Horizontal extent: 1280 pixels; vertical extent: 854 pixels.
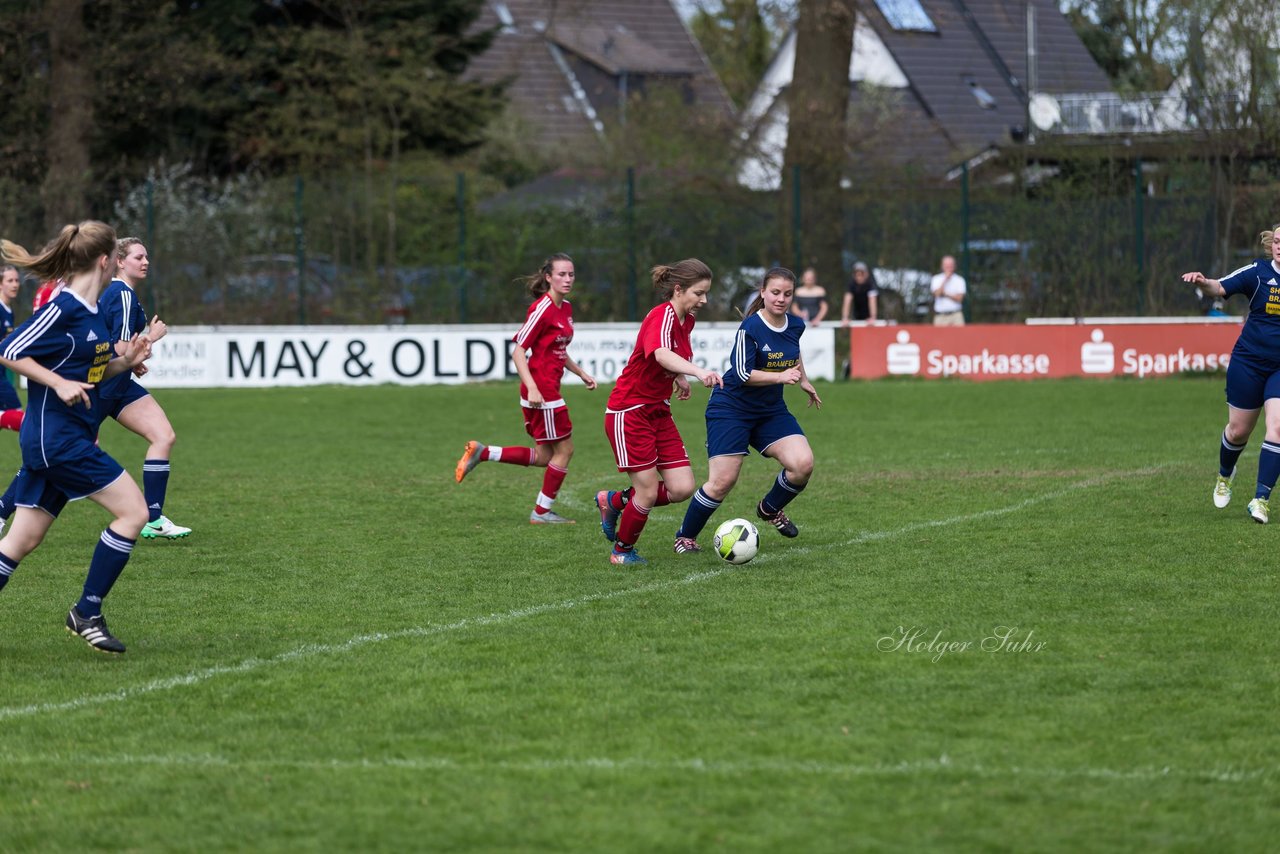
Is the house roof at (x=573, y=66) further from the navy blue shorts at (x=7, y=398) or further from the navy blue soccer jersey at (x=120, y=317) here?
the navy blue soccer jersey at (x=120, y=317)

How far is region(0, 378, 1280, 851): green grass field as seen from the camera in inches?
176

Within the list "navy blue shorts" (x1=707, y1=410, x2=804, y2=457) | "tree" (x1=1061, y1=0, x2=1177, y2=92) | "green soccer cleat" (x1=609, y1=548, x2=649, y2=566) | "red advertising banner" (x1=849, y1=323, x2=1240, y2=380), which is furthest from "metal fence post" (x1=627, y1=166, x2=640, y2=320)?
"green soccer cleat" (x1=609, y1=548, x2=649, y2=566)

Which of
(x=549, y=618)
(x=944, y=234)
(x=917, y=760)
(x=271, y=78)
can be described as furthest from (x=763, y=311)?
(x=271, y=78)

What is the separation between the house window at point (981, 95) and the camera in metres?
49.1

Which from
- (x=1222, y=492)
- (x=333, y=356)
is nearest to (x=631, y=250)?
(x=333, y=356)

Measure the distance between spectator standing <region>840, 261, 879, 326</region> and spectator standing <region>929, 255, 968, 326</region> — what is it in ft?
3.10

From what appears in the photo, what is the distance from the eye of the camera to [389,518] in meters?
10.8

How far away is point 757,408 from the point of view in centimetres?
883

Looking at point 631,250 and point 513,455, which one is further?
point 631,250

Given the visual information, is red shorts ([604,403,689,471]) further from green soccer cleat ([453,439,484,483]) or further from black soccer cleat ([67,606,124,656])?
black soccer cleat ([67,606,124,656])

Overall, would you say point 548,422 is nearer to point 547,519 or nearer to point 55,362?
point 547,519

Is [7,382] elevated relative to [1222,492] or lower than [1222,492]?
elevated

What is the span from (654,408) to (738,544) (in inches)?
38.2

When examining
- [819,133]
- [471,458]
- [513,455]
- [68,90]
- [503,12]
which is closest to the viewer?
[513,455]
